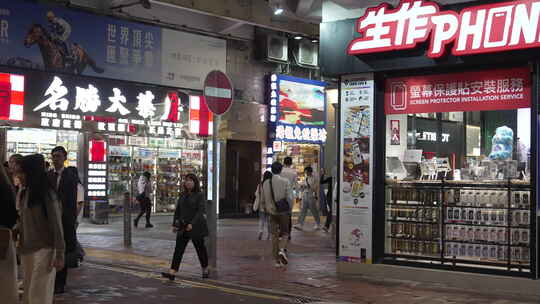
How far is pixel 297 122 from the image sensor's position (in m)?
25.6

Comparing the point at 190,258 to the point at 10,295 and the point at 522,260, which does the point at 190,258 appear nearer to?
the point at 522,260

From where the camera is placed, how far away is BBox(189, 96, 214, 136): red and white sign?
22594 millimetres

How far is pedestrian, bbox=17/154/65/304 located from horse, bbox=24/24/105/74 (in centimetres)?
1322

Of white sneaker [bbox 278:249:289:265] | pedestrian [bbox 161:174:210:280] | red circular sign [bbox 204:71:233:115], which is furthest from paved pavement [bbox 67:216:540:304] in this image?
red circular sign [bbox 204:71:233:115]

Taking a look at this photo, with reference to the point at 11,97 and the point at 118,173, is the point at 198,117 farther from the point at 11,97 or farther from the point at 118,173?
the point at 11,97

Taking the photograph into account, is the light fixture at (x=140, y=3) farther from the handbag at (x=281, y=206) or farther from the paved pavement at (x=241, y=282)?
the handbag at (x=281, y=206)

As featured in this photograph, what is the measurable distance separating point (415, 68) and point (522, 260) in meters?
3.01

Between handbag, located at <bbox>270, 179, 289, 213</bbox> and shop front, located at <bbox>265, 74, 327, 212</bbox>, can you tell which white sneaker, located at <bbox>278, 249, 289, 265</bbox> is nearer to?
handbag, located at <bbox>270, 179, 289, 213</bbox>

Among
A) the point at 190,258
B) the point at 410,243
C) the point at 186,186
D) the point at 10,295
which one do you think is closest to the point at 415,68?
the point at 410,243

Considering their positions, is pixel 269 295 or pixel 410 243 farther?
pixel 410 243

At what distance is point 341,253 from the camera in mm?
11117

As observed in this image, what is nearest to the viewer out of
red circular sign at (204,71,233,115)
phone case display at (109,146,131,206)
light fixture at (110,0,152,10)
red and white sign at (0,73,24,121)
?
red circular sign at (204,71,233,115)

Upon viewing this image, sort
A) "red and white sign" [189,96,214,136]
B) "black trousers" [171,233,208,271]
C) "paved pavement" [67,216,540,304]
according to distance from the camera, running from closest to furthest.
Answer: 1. "paved pavement" [67,216,540,304]
2. "black trousers" [171,233,208,271]
3. "red and white sign" [189,96,214,136]

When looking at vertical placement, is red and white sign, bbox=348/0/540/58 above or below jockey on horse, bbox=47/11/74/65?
below
